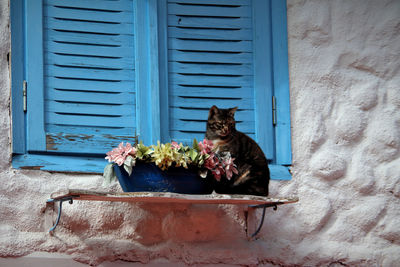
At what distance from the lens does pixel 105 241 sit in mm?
3316

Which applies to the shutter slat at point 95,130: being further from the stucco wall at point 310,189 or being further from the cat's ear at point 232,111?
the cat's ear at point 232,111

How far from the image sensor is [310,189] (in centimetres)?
358

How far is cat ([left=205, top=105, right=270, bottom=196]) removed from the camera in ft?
10.8

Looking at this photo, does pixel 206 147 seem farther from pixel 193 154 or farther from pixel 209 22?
pixel 209 22

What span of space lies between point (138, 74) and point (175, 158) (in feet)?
2.06

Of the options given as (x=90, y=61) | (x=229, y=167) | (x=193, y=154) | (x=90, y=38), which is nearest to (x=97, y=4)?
(x=90, y=38)

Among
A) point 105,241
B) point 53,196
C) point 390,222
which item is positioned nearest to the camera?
point 53,196

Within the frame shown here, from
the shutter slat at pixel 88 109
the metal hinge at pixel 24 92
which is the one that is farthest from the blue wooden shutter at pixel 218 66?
the metal hinge at pixel 24 92

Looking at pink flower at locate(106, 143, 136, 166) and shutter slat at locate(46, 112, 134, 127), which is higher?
shutter slat at locate(46, 112, 134, 127)

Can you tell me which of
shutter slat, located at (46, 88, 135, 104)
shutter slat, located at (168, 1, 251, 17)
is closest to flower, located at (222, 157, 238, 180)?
shutter slat, located at (46, 88, 135, 104)

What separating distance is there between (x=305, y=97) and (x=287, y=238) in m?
0.77

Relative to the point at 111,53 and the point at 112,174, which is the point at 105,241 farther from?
the point at 111,53

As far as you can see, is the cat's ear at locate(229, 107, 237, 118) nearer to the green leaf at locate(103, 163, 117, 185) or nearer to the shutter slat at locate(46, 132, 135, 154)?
the shutter slat at locate(46, 132, 135, 154)

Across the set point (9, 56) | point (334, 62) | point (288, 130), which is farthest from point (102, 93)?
point (334, 62)
